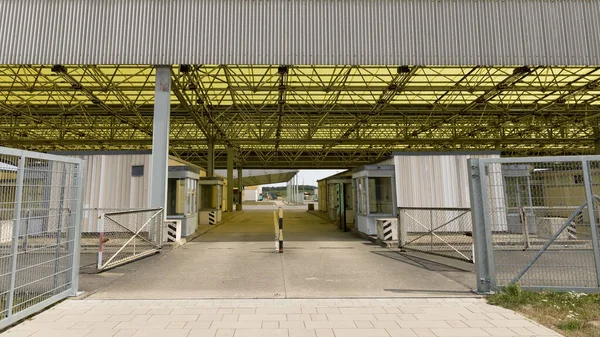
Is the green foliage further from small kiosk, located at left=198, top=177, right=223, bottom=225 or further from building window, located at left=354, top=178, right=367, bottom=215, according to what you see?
small kiosk, located at left=198, top=177, right=223, bottom=225

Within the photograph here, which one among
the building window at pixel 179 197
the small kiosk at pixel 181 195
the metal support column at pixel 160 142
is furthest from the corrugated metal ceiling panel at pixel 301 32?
the building window at pixel 179 197

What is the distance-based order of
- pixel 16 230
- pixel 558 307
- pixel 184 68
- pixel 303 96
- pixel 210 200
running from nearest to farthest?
1. pixel 16 230
2. pixel 558 307
3. pixel 184 68
4. pixel 303 96
5. pixel 210 200

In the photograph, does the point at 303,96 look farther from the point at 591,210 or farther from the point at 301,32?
the point at 591,210

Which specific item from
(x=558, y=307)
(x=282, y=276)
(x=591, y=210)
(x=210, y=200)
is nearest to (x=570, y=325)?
(x=558, y=307)

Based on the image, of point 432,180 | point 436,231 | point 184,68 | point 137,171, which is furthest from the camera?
point 137,171

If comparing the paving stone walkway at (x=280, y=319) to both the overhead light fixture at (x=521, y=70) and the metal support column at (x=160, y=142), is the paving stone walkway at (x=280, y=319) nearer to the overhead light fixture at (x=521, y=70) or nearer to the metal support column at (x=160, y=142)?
the metal support column at (x=160, y=142)

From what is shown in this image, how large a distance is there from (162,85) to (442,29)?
10.2 meters

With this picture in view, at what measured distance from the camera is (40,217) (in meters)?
4.70

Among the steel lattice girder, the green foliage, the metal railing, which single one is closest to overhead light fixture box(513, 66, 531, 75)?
the steel lattice girder

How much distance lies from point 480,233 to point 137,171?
12508mm

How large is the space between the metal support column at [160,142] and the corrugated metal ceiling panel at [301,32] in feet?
A: 2.44

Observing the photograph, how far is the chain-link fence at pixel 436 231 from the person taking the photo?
32.0 feet

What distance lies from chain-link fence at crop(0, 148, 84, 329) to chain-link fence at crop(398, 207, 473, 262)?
27.7ft

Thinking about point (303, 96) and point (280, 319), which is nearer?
point (280, 319)
